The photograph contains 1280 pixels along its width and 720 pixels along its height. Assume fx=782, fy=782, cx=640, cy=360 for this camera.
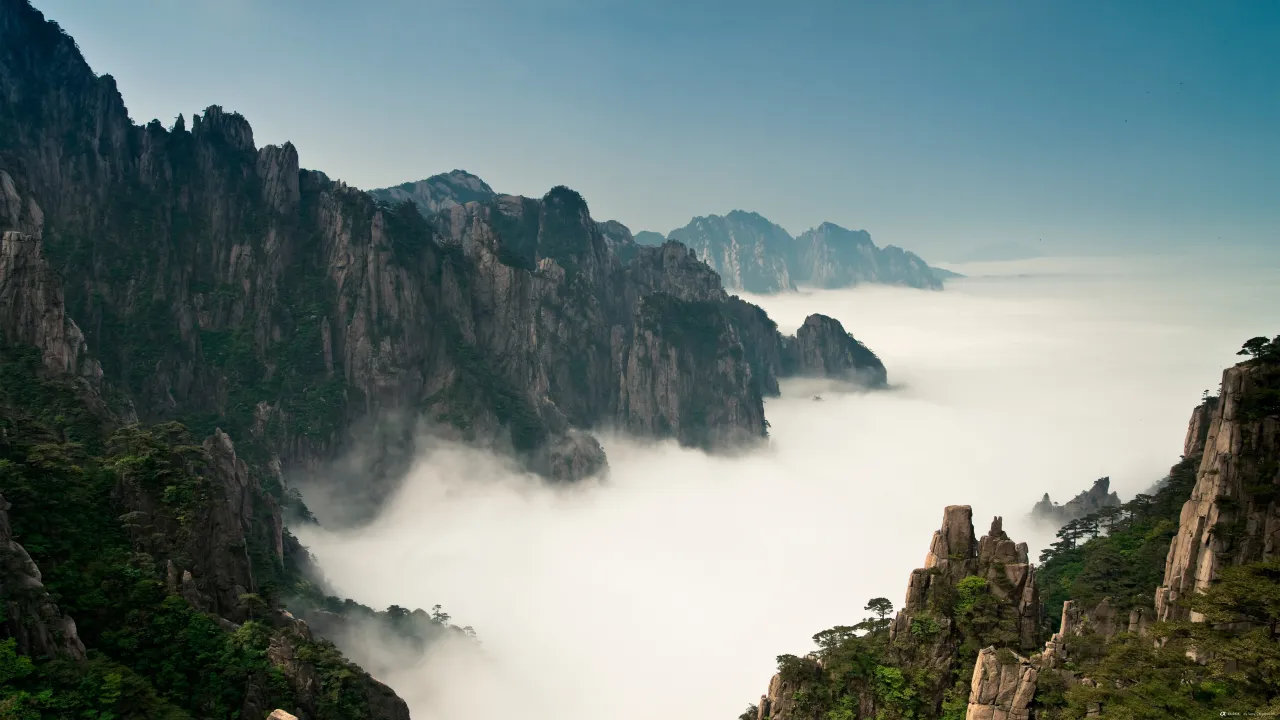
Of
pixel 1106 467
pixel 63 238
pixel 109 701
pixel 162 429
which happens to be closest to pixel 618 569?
pixel 162 429

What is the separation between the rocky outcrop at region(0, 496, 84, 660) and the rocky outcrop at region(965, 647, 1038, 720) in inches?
1550

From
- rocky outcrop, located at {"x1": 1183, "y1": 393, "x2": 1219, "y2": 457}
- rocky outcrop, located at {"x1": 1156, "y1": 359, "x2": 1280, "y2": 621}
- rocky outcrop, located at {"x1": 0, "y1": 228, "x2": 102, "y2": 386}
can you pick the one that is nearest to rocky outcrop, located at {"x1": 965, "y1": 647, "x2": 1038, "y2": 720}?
rocky outcrop, located at {"x1": 1156, "y1": 359, "x2": 1280, "y2": 621}

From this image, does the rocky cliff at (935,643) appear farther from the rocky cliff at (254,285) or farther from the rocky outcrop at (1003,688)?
the rocky cliff at (254,285)

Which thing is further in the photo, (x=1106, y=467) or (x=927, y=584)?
(x=1106, y=467)

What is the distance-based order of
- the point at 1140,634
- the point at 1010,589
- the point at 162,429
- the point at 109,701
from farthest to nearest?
the point at 162,429
the point at 1010,589
the point at 1140,634
the point at 109,701

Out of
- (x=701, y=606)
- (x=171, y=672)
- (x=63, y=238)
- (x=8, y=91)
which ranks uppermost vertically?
(x=8, y=91)

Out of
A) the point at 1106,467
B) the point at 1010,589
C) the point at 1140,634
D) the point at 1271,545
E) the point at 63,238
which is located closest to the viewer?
the point at 1271,545

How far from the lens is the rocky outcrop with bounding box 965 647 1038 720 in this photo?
3412 cm

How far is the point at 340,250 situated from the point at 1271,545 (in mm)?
139700

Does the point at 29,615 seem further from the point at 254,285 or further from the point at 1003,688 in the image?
the point at 254,285

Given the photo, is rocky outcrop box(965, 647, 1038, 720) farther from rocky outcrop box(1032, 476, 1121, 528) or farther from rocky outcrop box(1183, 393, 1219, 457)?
rocky outcrop box(1032, 476, 1121, 528)

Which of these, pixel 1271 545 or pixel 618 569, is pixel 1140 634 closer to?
pixel 1271 545

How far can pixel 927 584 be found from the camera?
42.8 meters

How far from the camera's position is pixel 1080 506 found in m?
118
